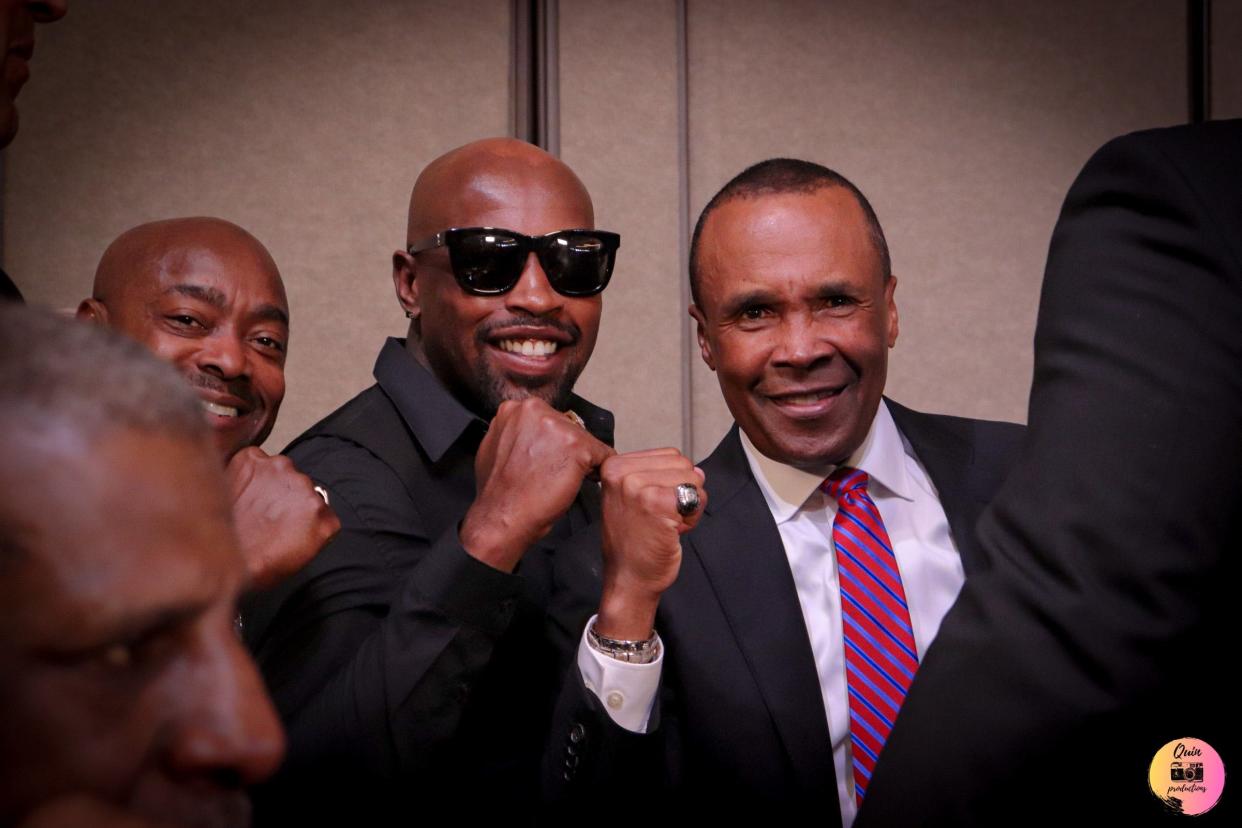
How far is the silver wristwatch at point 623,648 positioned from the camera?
1.43 metres

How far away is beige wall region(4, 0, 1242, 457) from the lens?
262cm

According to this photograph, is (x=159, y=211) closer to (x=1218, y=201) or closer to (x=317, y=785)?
(x=317, y=785)

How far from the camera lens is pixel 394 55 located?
9.23 ft

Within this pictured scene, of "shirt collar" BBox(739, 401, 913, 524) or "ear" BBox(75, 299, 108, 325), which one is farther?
"shirt collar" BBox(739, 401, 913, 524)

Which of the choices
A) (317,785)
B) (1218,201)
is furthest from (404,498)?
(1218,201)

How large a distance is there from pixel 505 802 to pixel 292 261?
167 cm

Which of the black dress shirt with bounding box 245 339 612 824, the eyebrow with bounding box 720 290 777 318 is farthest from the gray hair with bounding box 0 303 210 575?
the eyebrow with bounding box 720 290 777 318

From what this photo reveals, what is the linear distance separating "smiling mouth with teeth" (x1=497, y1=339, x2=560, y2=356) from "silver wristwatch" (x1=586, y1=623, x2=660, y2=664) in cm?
60

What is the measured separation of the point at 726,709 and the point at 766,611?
163 millimetres

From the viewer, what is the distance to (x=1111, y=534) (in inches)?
30.2

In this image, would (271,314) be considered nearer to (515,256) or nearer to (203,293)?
(203,293)

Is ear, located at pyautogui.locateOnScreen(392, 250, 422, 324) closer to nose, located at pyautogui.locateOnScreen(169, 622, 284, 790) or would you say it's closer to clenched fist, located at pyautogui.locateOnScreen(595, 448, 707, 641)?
clenched fist, located at pyautogui.locateOnScreen(595, 448, 707, 641)

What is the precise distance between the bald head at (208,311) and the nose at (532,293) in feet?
1.27

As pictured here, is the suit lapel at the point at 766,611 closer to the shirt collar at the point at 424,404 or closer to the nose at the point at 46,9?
the shirt collar at the point at 424,404
